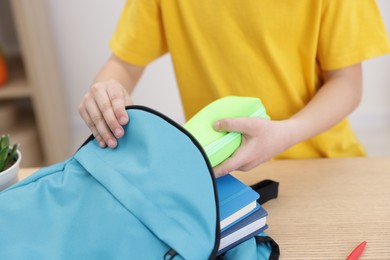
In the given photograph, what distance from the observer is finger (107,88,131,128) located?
17.0 inches

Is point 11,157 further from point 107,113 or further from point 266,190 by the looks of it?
point 266,190

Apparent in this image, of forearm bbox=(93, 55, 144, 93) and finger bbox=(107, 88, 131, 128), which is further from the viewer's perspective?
forearm bbox=(93, 55, 144, 93)

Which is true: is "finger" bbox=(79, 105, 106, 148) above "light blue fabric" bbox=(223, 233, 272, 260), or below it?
above

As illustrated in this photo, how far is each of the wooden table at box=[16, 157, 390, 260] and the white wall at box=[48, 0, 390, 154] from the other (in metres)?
0.74

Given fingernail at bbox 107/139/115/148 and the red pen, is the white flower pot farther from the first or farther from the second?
the red pen

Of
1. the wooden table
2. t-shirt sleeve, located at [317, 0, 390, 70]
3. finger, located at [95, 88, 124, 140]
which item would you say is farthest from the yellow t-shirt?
finger, located at [95, 88, 124, 140]

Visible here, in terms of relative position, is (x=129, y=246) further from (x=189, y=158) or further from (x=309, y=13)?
(x=309, y=13)

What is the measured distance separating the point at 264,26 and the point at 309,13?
7cm

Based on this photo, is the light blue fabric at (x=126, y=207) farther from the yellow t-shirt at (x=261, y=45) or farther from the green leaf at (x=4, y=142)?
the yellow t-shirt at (x=261, y=45)

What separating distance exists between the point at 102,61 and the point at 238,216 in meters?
1.06

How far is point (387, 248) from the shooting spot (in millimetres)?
417

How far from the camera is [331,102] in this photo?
1.98ft

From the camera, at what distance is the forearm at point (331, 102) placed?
0.58 m

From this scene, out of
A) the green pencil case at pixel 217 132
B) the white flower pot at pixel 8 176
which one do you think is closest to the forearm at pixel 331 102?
the green pencil case at pixel 217 132
